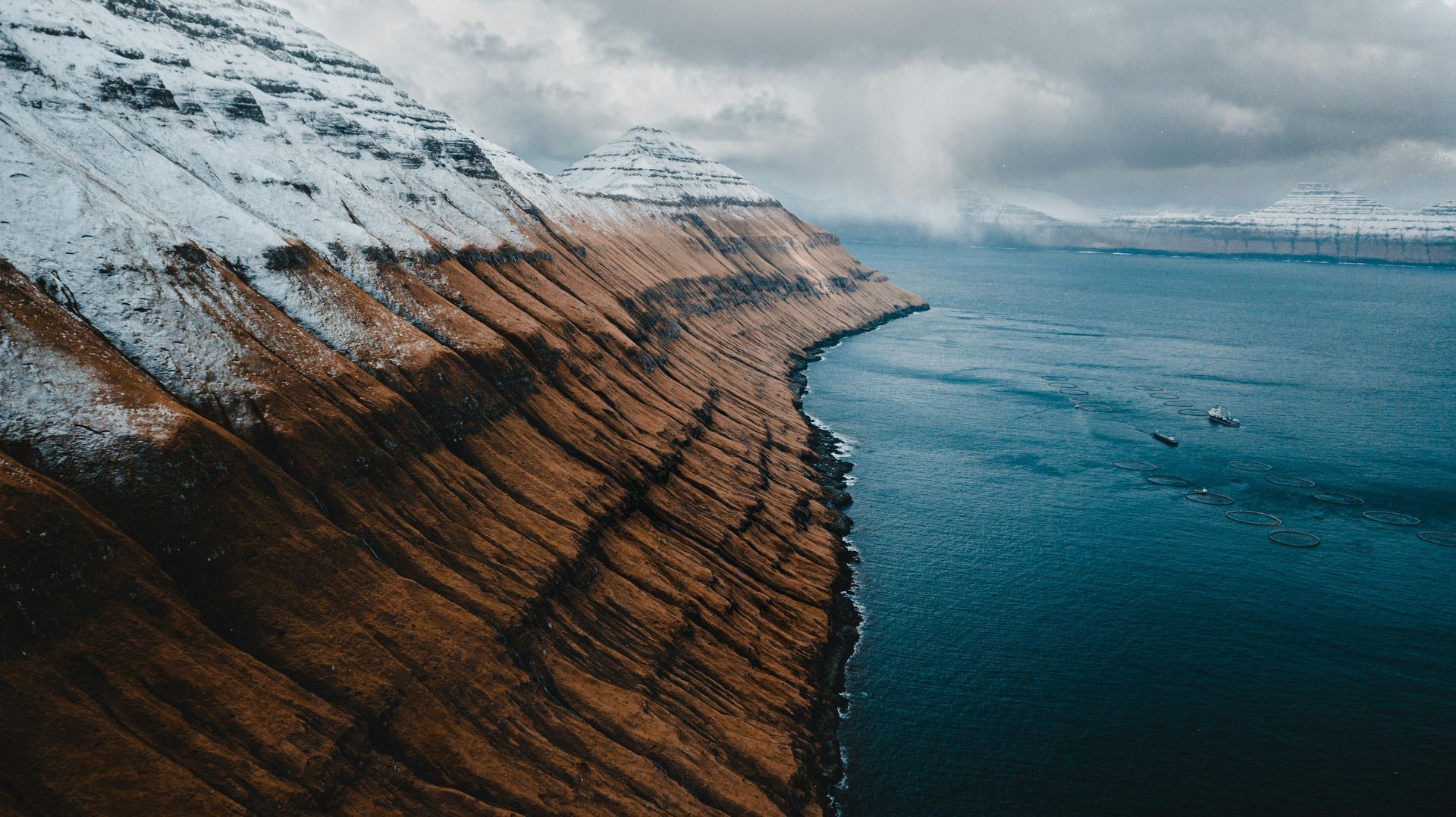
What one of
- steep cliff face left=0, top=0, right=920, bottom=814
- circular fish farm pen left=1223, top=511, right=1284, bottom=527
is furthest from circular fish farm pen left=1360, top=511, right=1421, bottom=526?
steep cliff face left=0, top=0, right=920, bottom=814

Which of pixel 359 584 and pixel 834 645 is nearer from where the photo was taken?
pixel 359 584

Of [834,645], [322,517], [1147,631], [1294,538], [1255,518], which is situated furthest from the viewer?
[1255,518]

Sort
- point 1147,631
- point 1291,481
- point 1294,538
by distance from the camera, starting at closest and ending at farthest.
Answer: point 1147,631 → point 1294,538 → point 1291,481

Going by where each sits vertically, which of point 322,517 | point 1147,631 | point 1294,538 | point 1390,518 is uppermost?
point 322,517

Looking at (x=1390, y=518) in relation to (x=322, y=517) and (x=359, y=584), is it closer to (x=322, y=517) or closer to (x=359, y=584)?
(x=359, y=584)

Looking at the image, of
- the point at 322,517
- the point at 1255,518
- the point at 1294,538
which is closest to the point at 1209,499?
the point at 1255,518

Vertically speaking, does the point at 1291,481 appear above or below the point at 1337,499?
above

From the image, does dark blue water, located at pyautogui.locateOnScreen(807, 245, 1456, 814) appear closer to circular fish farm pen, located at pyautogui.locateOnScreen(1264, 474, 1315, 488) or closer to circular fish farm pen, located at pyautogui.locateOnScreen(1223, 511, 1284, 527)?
circular fish farm pen, located at pyautogui.locateOnScreen(1264, 474, 1315, 488)
